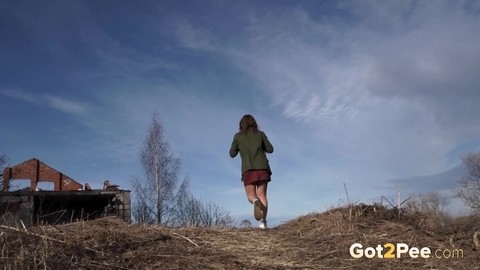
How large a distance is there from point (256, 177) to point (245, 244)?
2.06 metres

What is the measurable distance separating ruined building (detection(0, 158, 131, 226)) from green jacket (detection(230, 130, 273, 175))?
392cm

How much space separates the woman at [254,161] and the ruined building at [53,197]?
3975mm

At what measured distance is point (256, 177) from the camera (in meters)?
7.10

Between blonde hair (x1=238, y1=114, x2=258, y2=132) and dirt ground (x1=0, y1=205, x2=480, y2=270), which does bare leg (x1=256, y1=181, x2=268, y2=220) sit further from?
blonde hair (x1=238, y1=114, x2=258, y2=132)

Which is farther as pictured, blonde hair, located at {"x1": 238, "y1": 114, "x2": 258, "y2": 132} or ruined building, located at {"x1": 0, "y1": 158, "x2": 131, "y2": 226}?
ruined building, located at {"x1": 0, "y1": 158, "x2": 131, "y2": 226}

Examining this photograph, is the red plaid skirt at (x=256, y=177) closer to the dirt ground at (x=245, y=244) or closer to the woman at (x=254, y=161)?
the woman at (x=254, y=161)

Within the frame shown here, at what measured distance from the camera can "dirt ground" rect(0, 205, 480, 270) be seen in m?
3.77

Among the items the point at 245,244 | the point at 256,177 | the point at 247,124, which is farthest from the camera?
the point at 247,124

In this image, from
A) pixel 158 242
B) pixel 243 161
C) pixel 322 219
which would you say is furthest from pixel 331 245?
pixel 243 161

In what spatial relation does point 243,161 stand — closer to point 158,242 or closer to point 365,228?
point 365,228

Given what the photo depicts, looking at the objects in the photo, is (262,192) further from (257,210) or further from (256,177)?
(257,210)

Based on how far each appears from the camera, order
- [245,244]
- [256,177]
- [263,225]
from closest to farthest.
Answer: [245,244], [263,225], [256,177]

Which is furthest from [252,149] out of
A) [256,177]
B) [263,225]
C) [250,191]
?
[263,225]

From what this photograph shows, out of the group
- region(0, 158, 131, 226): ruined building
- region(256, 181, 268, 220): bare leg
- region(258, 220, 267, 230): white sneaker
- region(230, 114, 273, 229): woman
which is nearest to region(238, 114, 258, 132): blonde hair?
region(230, 114, 273, 229): woman
